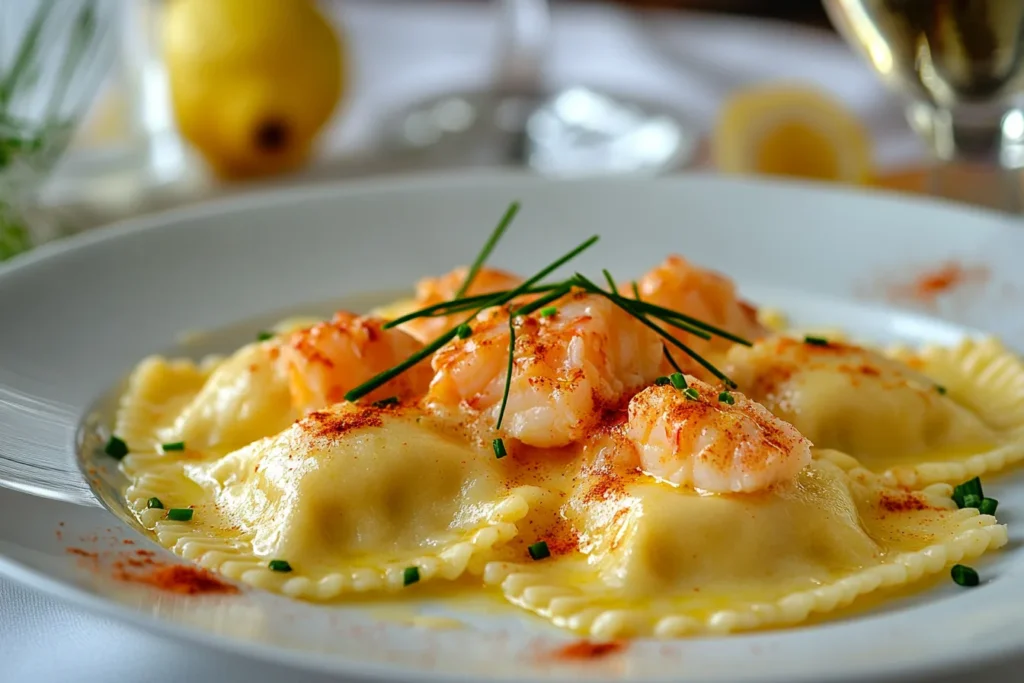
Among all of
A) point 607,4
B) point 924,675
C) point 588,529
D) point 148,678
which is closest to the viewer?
point 924,675

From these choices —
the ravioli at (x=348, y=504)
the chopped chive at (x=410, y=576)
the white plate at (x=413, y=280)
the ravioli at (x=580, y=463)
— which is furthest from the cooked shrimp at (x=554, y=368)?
the white plate at (x=413, y=280)

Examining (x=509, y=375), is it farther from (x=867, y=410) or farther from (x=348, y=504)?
(x=867, y=410)

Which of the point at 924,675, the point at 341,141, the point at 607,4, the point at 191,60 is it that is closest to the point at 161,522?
the point at 924,675

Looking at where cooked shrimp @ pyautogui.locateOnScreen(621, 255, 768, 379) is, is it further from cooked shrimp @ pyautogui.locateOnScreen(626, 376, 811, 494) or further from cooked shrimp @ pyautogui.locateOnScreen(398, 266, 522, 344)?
cooked shrimp @ pyautogui.locateOnScreen(626, 376, 811, 494)

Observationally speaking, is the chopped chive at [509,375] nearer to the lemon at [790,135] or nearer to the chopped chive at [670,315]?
the chopped chive at [670,315]

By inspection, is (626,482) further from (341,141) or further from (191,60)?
(341,141)

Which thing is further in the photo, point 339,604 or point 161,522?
point 161,522

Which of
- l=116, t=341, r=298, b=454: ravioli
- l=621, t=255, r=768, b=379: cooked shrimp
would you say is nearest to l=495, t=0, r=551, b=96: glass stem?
l=621, t=255, r=768, b=379: cooked shrimp
